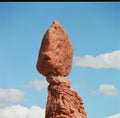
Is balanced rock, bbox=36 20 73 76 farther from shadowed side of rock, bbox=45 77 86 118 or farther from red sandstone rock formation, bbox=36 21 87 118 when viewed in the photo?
shadowed side of rock, bbox=45 77 86 118

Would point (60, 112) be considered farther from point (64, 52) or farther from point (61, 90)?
point (64, 52)

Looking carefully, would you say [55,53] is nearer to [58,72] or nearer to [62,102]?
[58,72]

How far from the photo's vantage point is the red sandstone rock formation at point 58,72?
30.8m

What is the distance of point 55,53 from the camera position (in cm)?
3203

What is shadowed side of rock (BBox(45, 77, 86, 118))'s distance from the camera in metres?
30.6

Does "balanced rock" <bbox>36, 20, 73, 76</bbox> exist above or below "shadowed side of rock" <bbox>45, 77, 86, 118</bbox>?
above

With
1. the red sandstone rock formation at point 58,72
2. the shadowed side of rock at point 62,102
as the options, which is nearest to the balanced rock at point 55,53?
the red sandstone rock formation at point 58,72

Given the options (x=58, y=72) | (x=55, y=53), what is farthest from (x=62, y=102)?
(x=55, y=53)

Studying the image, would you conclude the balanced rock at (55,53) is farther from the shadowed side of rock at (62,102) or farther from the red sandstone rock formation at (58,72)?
the shadowed side of rock at (62,102)

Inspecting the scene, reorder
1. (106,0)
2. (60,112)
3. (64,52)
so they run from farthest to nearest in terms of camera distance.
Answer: (64,52)
(60,112)
(106,0)

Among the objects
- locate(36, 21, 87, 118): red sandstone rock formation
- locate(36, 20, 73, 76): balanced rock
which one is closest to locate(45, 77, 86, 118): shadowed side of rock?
locate(36, 21, 87, 118): red sandstone rock formation

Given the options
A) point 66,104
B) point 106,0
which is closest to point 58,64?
point 66,104

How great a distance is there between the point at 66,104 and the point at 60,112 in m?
0.77

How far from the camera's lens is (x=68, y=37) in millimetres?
33625
